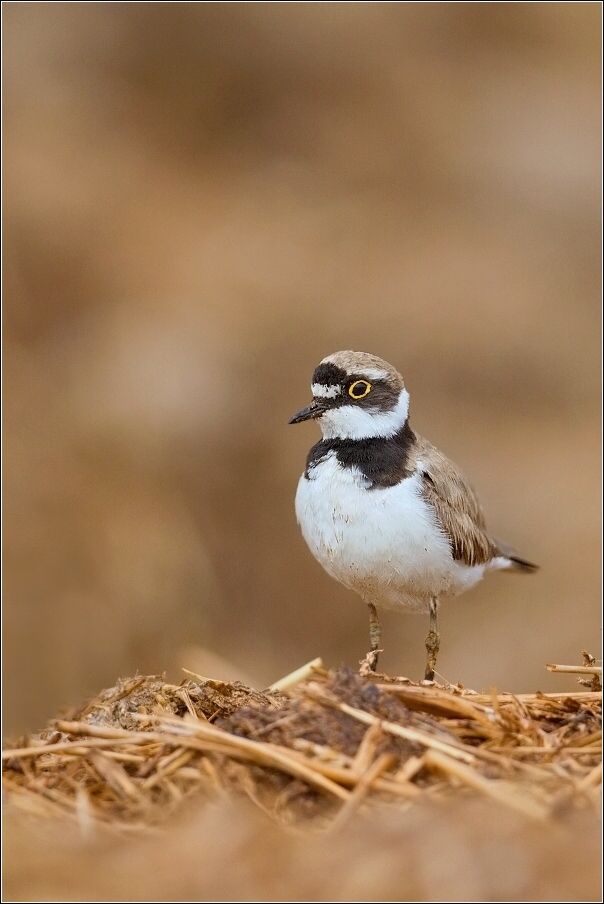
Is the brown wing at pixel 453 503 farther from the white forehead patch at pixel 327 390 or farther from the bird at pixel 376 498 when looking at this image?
the white forehead patch at pixel 327 390

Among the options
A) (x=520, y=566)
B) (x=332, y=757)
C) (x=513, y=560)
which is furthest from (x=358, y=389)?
(x=332, y=757)

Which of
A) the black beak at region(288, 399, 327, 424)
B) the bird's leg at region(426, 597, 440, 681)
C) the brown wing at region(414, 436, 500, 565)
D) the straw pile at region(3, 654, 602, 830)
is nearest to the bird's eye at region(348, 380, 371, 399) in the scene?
the black beak at region(288, 399, 327, 424)

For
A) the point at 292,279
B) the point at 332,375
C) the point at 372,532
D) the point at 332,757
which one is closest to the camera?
the point at 332,757

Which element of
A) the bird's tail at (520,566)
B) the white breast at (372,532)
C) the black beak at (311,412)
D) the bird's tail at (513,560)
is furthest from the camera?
the bird's tail at (520,566)

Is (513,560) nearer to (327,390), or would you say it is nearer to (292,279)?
(327,390)

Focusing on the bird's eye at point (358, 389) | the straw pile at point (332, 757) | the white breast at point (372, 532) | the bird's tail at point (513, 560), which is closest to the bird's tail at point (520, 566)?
the bird's tail at point (513, 560)

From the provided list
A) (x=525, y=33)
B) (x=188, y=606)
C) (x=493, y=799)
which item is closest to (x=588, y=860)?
(x=493, y=799)
